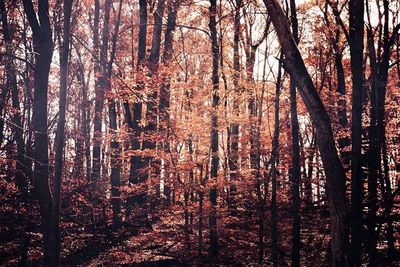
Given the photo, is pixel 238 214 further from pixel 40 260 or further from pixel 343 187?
pixel 343 187

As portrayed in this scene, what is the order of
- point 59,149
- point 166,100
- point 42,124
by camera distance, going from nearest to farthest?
point 59,149
point 42,124
point 166,100

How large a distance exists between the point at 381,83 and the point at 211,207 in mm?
8597

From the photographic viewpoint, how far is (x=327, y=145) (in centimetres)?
584

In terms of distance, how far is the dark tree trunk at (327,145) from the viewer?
5691mm

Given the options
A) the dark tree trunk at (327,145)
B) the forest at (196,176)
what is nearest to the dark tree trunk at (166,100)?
the forest at (196,176)

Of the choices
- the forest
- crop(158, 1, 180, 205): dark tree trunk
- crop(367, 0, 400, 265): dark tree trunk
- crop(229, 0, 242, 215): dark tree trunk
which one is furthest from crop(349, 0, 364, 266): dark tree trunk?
crop(158, 1, 180, 205): dark tree trunk

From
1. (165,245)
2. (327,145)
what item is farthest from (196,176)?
(327,145)

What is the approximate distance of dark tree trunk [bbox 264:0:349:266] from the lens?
569 centimetres

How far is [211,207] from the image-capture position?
12.4m

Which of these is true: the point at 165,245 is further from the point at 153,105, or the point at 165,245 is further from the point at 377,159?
the point at 377,159

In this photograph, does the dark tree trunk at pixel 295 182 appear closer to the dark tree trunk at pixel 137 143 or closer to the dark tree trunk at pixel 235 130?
the dark tree trunk at pixel 235 130

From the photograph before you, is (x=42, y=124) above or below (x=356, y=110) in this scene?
below

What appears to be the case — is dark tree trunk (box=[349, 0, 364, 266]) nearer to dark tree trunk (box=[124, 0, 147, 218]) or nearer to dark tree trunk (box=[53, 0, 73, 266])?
dark tree trunk (box=[53, 0, 73, 266])

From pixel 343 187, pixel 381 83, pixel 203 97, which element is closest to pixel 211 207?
pixel 203 97
